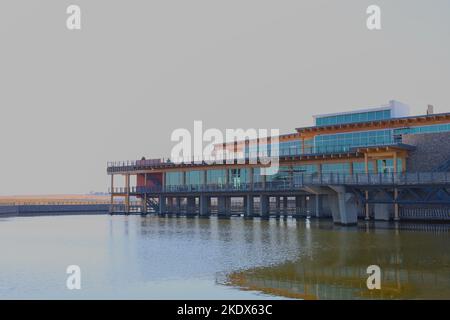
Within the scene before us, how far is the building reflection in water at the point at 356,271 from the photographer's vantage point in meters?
19.6

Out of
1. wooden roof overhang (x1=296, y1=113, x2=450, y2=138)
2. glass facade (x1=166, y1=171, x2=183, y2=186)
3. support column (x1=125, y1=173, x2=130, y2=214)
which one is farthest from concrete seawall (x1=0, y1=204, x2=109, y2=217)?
wooden roof overhang (x1=296, y1=113, x2=450, y2=138)

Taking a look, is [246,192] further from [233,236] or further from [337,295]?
[337,295]

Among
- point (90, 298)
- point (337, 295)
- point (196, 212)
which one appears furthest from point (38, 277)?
point (196, 212)

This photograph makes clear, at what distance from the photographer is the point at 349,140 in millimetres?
66812

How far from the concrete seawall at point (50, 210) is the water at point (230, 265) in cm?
4708

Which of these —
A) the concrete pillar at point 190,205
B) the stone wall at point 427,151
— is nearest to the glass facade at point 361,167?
the stone wall at point 427,151

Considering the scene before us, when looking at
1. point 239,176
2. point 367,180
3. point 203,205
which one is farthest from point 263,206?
point 367,180

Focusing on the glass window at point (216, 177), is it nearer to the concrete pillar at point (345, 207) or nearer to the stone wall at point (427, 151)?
the concrete pillar at point (345, 207)

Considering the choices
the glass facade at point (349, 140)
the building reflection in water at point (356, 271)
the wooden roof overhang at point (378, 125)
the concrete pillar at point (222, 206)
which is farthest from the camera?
the concrete pillar at point (222, 206)

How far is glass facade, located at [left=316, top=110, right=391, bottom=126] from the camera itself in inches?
2549

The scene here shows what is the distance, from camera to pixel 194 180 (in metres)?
85.6

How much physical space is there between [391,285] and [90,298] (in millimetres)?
11755

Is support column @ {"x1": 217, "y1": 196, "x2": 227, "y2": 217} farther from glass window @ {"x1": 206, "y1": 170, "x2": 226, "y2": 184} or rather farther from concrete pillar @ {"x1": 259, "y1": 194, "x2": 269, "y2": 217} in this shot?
concrete pillar @ {"x1": 259, "y1": 194, "x2": 269, "y2": 217}
